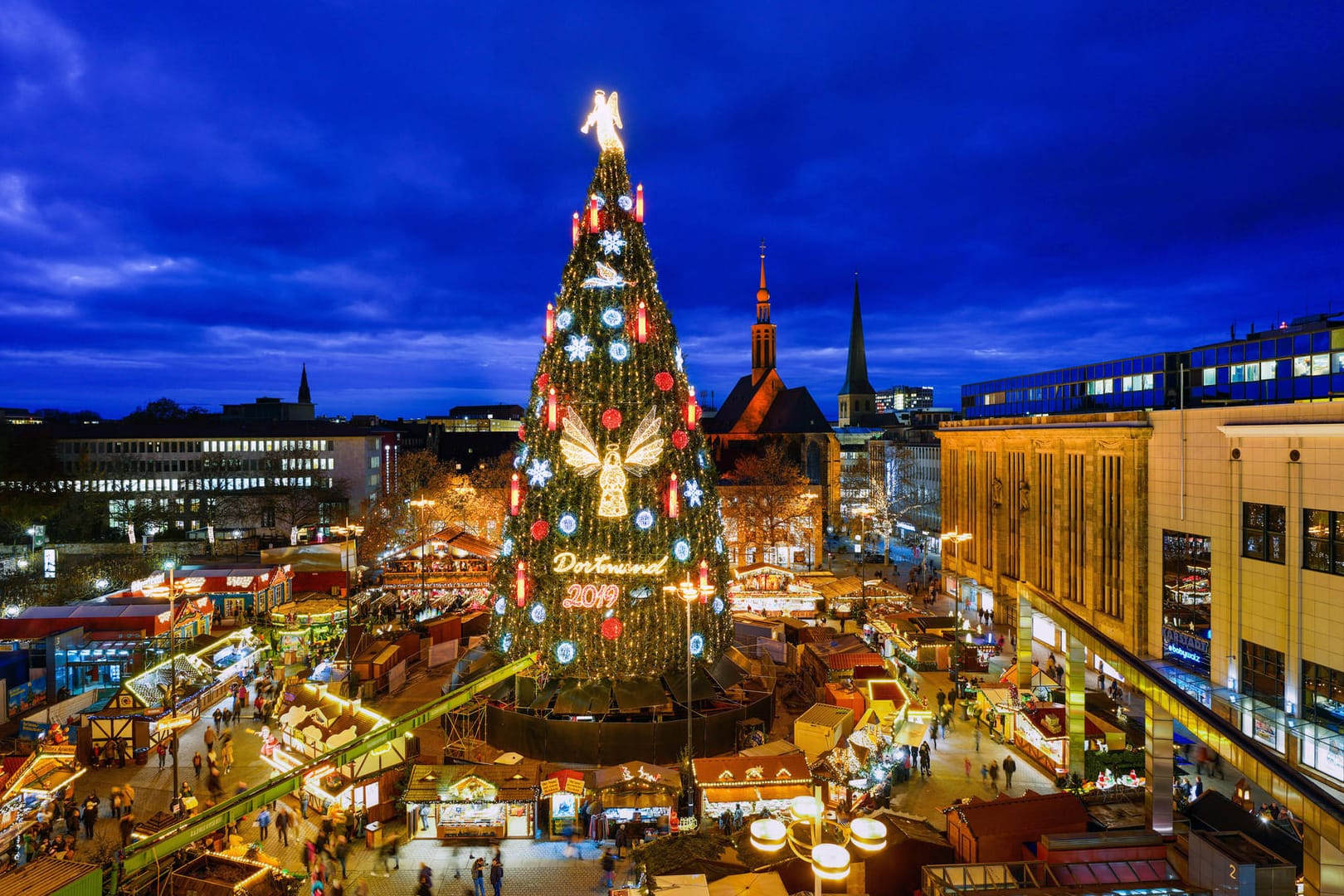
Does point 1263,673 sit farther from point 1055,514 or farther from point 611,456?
point 611,456

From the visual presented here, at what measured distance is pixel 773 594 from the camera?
39.2 metres

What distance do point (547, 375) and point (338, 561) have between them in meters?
28.7

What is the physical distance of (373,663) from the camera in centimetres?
2800

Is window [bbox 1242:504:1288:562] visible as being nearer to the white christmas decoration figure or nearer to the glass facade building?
the glass facade building

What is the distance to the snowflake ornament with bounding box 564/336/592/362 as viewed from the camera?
20.7 metres

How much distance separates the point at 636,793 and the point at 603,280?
509 inches

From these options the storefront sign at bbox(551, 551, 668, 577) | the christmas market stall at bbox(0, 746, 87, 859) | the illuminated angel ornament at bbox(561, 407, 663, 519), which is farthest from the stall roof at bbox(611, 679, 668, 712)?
the christmas market stall at bbox(0, 746, 87, 859)

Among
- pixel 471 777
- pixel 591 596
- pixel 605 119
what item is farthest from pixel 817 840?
pixel 605 119

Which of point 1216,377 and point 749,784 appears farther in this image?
point 1216,377

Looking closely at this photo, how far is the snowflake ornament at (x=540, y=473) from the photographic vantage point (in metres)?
20.9

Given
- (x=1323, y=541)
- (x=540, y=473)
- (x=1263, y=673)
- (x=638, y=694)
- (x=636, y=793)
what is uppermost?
(x=540, y=473)

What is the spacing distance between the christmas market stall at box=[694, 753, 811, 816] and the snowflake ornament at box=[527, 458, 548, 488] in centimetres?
811

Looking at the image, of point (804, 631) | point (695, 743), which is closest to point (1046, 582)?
point (804, 631)

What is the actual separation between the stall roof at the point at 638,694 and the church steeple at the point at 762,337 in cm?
6168
